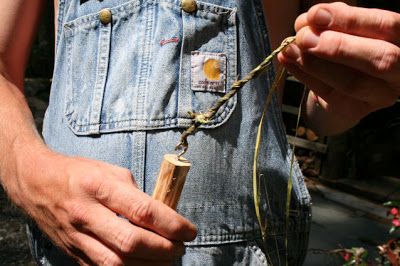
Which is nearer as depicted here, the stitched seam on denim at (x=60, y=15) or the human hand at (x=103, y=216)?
the human hand at (x=103, y=216)

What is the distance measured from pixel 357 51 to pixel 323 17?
2.8 inches

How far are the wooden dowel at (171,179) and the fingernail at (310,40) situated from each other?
257mm

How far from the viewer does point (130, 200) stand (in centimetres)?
73

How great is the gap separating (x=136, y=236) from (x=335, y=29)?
1.38 ft

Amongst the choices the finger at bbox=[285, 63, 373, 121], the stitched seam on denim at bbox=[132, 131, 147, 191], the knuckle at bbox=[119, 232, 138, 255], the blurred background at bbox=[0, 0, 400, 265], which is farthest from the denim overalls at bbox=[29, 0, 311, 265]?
the blurred background at bbox=[0, 0, 400, 265]

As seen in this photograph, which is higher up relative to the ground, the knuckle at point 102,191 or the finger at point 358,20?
the finger at point 358,20

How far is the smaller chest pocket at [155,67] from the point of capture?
3.10 feet

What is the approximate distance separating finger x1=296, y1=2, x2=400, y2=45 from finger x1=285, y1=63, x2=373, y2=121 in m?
0.15

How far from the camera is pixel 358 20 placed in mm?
741

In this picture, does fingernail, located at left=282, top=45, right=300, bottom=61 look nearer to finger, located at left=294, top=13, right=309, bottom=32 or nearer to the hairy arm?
finger, located at left=294, top=13, right=309, bottom=32

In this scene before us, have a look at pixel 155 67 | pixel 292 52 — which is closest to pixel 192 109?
pixel 155 67

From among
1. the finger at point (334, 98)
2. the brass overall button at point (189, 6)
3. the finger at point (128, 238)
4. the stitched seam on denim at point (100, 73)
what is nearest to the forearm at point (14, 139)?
the stitched seam on denim at point (100, 73)

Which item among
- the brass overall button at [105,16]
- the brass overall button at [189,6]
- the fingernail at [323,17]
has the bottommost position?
the brass overall button at [105,16]

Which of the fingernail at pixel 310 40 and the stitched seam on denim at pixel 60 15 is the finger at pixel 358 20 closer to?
the fingernail at pixel 310 40
